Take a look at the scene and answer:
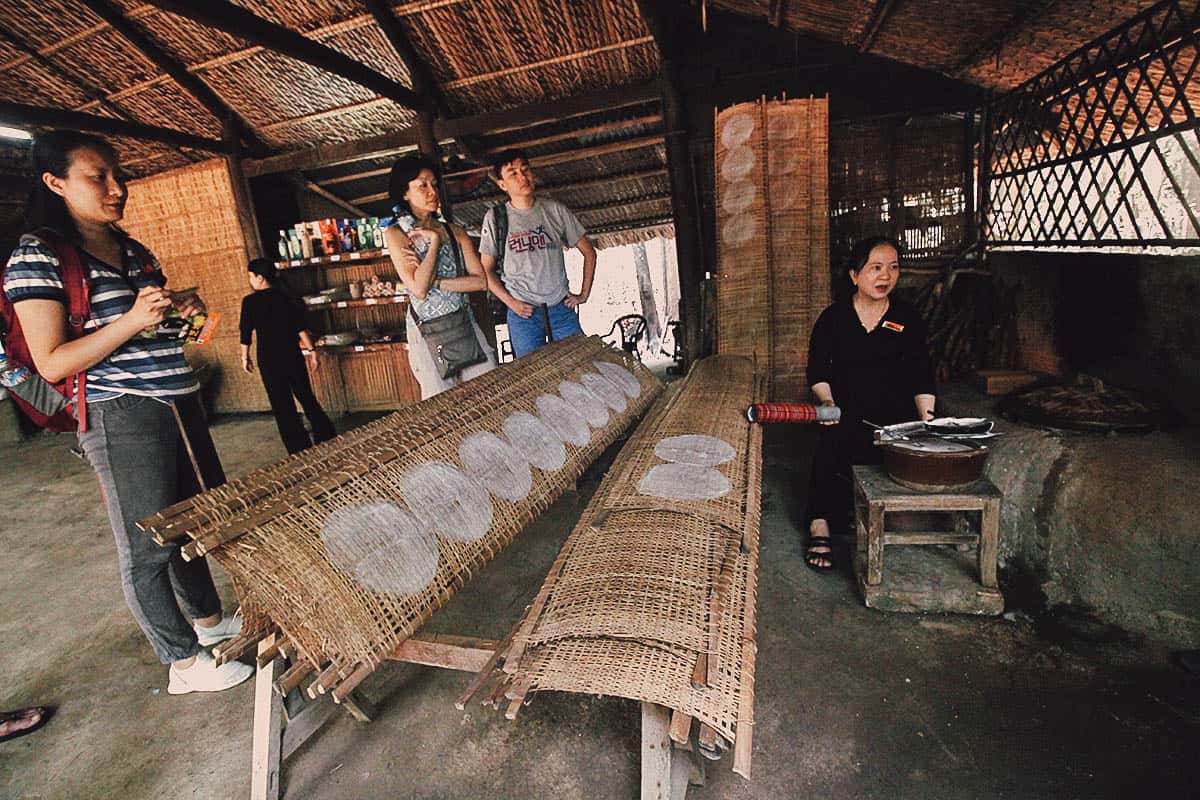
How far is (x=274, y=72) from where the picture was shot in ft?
16.8

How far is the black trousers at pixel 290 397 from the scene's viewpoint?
453cm

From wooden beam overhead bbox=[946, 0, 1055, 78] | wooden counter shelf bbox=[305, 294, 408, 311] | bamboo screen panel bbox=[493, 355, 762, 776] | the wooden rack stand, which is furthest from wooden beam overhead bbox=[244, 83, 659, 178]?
the wooden rack stand

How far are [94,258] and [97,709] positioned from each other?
1848mm

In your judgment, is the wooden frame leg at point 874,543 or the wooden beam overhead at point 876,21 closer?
the wooden frame leg at point 874,543

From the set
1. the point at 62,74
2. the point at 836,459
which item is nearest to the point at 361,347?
the point at 62,74

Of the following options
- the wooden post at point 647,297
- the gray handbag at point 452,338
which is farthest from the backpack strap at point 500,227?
the wooden post at point 647,297

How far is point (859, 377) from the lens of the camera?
2.92 metres

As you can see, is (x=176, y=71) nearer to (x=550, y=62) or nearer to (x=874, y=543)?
(x=550, y=62)

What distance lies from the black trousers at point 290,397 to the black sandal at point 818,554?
385 centimetres

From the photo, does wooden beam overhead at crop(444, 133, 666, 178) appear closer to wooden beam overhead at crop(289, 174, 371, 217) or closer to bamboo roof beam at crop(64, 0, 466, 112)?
bamboo roof beam at crop(64, 0, 466, 112)

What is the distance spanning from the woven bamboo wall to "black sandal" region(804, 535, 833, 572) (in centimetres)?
690

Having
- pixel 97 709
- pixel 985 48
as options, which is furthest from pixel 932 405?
pixel 97 709

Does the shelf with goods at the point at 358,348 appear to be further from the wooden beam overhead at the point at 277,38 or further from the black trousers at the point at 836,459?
the black trousers at the point at 836,459

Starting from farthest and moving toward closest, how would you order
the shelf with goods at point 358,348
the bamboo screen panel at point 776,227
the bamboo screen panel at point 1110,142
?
the shelf with goods at point 358,348
the bamboo screen panel at point 776,227
the bamboo screen panel at point 1110,142
